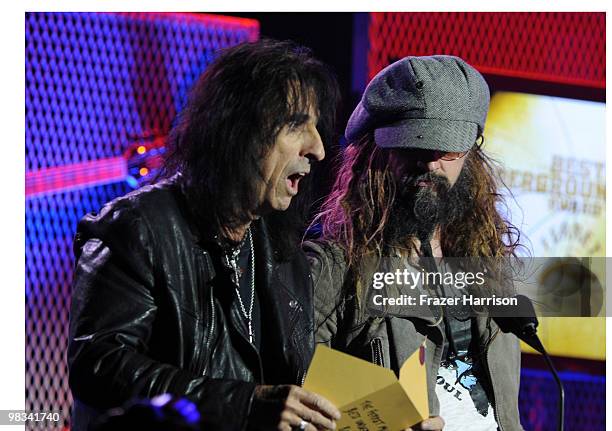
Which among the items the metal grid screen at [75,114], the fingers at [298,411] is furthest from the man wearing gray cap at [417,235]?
the metal grid screen at [75,114]

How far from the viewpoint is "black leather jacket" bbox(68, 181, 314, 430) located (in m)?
1.92

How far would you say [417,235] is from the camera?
A: 2.66 metres

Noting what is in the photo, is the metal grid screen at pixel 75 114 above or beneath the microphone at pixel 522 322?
above

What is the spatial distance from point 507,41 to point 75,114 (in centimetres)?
144

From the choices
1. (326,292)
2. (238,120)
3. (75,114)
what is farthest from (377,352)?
(75,114)

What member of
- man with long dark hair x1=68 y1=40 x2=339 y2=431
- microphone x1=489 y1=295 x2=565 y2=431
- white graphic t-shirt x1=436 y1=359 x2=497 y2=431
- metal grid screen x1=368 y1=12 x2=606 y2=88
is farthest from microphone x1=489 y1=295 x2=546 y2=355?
metal grid screen x1=368 y1=12 x2=606 y2=88

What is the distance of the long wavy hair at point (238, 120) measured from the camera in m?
2.12

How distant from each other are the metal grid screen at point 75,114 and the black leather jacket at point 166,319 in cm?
102

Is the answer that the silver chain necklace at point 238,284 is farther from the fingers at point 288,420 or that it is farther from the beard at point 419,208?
the beard at point 419,208

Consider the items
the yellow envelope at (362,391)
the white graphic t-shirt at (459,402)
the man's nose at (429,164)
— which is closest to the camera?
the yellow envelope at (362,391)

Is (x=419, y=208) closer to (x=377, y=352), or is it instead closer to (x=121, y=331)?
(x=377, y=352)

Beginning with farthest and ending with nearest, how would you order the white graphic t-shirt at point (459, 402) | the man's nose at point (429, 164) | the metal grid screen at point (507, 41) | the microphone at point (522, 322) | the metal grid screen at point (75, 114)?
the metal grid screen at point (507, 41), the metal grid screen at point (75, 114), the man's nose at point (429, 164), the white graphic t-shirt at point (459, 402), the microphone at point (522, 322)

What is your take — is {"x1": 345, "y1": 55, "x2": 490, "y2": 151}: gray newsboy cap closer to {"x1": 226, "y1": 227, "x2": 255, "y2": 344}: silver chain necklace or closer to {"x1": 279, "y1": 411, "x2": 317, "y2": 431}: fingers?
{"x1": 226, "y1": 227, "x2": 255, "y2": 344}: silver chain necklace

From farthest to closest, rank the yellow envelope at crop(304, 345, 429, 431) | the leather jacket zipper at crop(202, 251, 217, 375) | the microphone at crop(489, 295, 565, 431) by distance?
the microphone at crop(489, 295, 565, 431) → the leather jacket zipper at crop(202, 251, 217, 375) → the yellow envelope at crop(304, 345, 429, 431)
